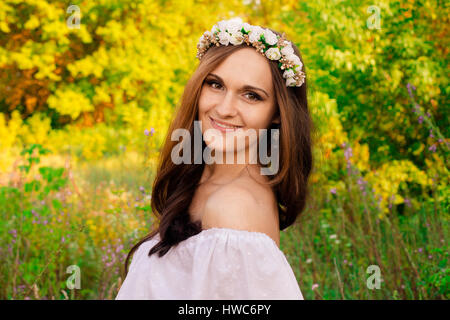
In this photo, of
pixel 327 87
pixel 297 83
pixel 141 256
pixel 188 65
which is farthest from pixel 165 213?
pixel 188 65

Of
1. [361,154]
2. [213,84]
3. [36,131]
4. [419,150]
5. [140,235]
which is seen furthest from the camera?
[36,131]

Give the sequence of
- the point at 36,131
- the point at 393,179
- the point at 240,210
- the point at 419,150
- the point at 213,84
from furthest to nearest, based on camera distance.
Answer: the point at 36,131, the point at 419,150, the point at 393,179, the point at 213,84, the point at 240,210

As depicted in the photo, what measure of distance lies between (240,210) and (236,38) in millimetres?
638

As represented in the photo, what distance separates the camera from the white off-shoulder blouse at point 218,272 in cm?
136

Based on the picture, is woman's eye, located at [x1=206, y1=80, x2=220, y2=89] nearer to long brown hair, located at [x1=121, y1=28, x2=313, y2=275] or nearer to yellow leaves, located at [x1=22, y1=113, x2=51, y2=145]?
long brown hair, located at [x1=121, y1=28, x2=313, y2=275]

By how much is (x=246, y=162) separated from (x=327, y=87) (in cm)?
288

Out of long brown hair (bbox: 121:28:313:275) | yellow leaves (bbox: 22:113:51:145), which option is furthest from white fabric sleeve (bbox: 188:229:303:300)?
yellow leaves (bbox: 22:113:51:145)

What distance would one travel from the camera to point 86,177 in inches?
264

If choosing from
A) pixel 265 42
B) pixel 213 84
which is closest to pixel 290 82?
pixel 265 42

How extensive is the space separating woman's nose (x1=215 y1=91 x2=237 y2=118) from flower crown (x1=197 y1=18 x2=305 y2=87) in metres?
0.22

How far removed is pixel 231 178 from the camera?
1.63 metres

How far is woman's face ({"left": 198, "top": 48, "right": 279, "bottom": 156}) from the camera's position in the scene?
160cm

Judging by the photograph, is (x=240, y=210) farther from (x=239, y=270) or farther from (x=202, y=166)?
(x=202, y=166)

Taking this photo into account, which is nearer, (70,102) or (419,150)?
(419,150)
